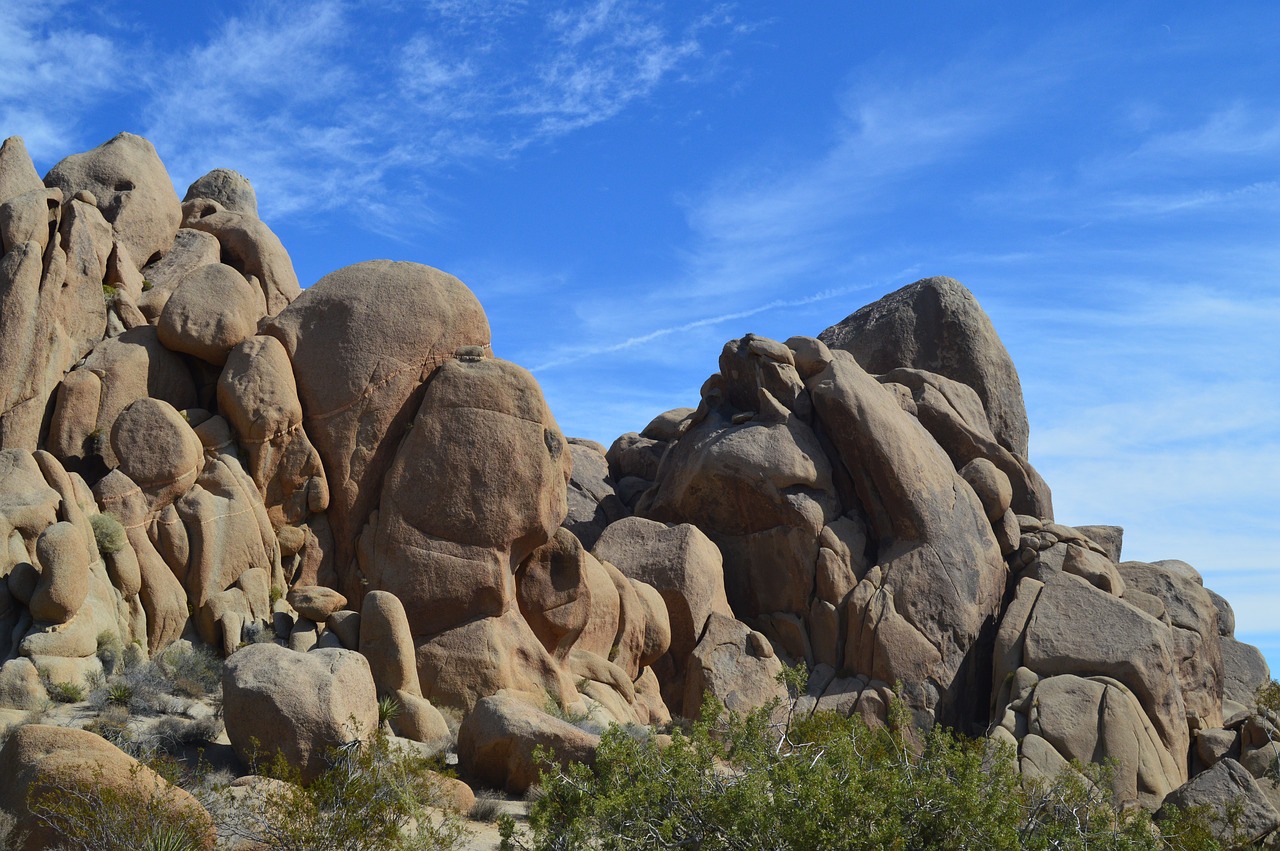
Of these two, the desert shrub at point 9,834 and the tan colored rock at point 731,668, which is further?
the tan colored rock at point 731,668

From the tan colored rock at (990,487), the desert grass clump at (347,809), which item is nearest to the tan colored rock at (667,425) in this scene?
the tan colored rock at (990,487)

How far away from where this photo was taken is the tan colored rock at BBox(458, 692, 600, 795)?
16609mm

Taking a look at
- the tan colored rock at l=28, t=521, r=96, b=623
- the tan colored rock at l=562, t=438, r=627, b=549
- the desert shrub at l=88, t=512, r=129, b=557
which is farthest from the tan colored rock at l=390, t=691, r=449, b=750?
the tan colored rock at l=562, t=438, r=627, b=549

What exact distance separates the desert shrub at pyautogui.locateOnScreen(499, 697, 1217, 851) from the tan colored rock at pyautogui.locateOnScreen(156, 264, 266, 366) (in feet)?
45.1

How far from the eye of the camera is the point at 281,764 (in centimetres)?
1300

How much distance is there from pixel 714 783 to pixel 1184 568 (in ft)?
91.9

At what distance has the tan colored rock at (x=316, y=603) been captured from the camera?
69.2ft

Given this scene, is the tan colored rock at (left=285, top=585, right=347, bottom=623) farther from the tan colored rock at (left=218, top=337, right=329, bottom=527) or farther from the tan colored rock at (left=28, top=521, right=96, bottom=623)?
the tan colored rock at (left=28, top=521, right=96, bottom=623)

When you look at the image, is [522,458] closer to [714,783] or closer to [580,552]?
[580,552]

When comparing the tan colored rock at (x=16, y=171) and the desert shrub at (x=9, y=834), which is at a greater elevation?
the tan colored rock at (x=16, y=171)

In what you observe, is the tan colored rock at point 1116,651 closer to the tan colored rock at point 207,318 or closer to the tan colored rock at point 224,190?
the tan colored rock at point 207,318

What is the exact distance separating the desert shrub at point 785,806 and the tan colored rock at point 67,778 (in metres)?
3.07

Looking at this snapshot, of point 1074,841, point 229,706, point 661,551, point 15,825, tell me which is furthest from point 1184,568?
point 15,825

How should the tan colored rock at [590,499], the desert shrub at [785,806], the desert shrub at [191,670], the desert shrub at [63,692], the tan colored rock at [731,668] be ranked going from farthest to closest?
the tan colored rock at [590,499]
the tan colored rock at [731,668]
the desert shrub at [191,670]
the desert shrub at [63,692]
the desert shrub at [785,806]
